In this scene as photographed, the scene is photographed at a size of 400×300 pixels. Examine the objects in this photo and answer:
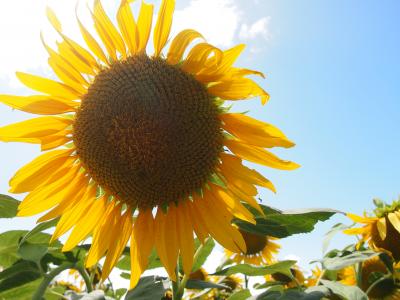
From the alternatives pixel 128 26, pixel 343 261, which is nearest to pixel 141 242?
pixel 128 26

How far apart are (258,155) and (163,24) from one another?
0.81 m

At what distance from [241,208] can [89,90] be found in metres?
1.03

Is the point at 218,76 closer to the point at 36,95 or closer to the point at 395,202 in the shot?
the point at 36,95

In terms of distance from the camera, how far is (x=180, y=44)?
2457 mm

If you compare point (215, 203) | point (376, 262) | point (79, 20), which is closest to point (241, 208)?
point (215, 203)

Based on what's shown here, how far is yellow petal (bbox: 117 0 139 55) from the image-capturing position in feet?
8.05

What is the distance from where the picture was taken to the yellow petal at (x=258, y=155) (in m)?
2.47

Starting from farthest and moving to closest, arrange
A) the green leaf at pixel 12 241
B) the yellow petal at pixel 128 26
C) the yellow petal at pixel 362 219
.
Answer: the yellow petal at pixel 362 219
the green leaf at pixel 12 241
the yellow petal at pixel 128 26

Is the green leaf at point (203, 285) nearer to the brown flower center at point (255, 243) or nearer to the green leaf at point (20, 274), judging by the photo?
the green leaf at point (20, 274)

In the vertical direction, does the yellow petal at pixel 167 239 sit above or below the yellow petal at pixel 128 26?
below

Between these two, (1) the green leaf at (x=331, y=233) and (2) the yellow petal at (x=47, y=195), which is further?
(1) the green leaf at (x=331, y=233)

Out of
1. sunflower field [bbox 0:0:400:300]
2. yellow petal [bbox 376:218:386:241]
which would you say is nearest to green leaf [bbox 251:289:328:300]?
sunflower field [bbox 0:0:400:300]

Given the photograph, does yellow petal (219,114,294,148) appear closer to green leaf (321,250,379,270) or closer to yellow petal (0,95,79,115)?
yellow petal (0,95,79,115)

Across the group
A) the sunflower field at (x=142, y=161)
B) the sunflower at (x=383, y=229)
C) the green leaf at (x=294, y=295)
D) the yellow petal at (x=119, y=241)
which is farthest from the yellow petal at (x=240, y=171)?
the sunflower at (x=383, y=229)
